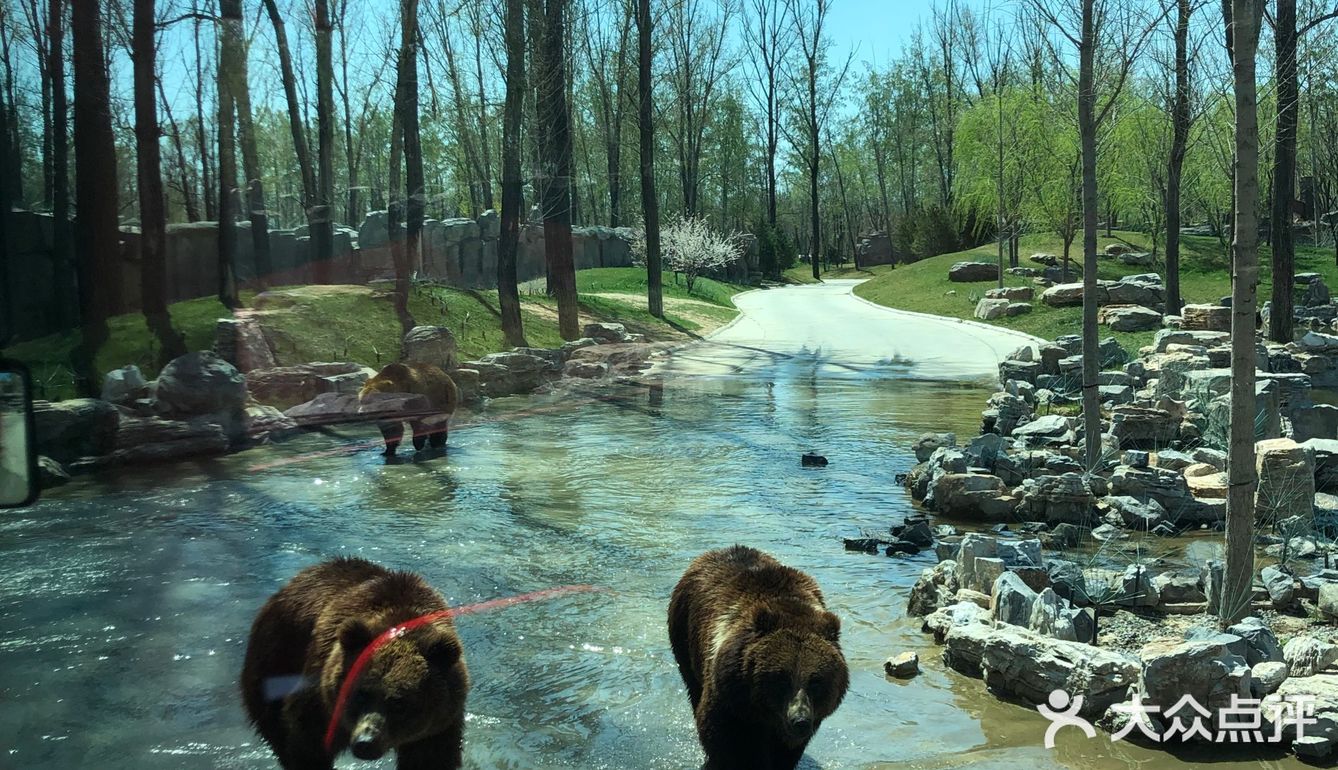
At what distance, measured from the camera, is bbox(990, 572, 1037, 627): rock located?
21.0ft

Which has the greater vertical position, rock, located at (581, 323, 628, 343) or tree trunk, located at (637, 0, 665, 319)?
tree trunk, located at (637, 0, 665, 319)

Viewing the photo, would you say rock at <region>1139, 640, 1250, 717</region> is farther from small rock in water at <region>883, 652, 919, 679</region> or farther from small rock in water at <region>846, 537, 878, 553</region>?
small rock in water at <region>846, 537, 878, 553</region>

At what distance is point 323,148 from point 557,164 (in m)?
5.89

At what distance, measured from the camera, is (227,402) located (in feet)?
46.4

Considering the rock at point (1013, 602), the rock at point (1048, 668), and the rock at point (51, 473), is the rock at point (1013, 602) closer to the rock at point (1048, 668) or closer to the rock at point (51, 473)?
the rock at point (1048, 668)

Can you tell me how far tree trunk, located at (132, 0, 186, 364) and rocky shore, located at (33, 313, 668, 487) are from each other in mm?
1391

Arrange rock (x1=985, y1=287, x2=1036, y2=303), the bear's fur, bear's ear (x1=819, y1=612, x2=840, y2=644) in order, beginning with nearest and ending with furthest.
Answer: bear's ear (x1=819, y1=612, x2=840, y2=644) → the bear's fur → rock (x1=985, y1=287, x2=1036, y2=303)

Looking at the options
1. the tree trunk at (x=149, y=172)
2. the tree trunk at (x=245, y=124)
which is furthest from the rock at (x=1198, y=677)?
the tree trunk at (x=245, y=124)

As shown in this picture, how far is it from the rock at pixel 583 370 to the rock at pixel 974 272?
26922mm

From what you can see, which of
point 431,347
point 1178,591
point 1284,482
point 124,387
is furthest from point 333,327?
point 1178,591

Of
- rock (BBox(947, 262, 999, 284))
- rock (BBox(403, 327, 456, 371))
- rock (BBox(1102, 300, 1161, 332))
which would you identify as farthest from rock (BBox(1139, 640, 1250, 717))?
rock (BBox(947, 262, 999, 284))

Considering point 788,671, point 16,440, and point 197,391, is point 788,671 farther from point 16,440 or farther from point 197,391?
point 197,391

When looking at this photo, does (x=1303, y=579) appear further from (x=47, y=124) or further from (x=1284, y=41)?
(x=47, y=124)

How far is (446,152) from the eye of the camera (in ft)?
205
